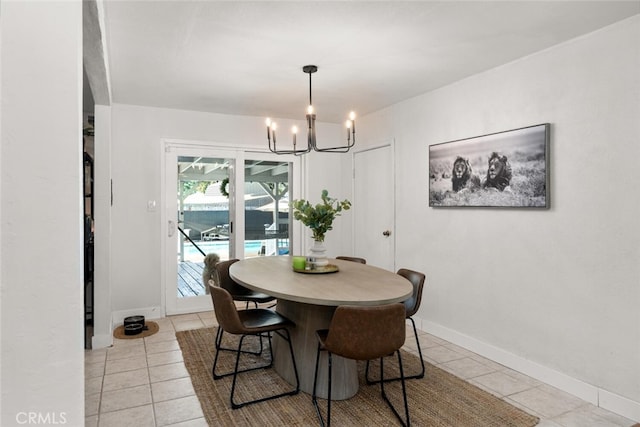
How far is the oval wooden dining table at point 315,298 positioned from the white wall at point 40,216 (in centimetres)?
158

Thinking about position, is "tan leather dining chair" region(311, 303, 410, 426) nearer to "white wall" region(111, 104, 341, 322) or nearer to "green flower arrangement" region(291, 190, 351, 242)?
"green flower arrangement" region(291, 190, 351, 242)

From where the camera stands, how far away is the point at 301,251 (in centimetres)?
536

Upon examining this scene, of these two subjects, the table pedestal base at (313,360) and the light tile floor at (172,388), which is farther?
the table pedestal base at (313,360)

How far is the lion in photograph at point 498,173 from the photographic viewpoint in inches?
124

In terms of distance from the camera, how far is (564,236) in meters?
2.79

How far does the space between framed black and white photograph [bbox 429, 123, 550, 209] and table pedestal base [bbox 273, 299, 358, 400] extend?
1.67 m

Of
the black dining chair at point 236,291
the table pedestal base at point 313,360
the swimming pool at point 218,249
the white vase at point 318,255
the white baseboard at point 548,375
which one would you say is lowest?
the white baseboard at point 548,375

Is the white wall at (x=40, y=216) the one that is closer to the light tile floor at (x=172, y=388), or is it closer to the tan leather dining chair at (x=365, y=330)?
the tan leather dining chair at (x=365, y=330)

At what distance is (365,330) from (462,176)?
2024mm

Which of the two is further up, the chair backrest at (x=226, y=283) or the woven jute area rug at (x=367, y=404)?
the chair backrest at (x=226, y=283)

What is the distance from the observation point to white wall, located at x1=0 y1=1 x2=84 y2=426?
0.68 meters

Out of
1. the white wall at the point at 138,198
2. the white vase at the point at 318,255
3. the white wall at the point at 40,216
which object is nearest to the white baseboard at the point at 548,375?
the white vase at the point at 318,255

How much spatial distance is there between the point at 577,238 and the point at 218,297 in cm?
241

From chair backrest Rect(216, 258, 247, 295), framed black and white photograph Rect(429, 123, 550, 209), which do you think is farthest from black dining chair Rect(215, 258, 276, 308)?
framed black and white photograph Rect(429, 123, 550, 209)
